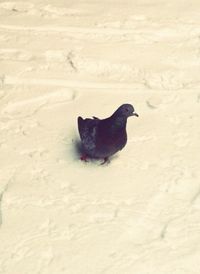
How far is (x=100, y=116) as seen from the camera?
317 cm

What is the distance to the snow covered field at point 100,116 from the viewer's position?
2.42 m

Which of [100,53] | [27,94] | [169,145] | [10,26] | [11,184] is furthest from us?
[10,26]

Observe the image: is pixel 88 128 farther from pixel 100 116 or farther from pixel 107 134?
pixel 100 116

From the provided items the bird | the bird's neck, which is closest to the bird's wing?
the bird

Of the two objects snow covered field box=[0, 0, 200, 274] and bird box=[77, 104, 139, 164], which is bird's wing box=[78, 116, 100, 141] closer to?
bird box=[77, 104, 139, 164]

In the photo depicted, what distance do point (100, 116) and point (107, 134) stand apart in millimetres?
457

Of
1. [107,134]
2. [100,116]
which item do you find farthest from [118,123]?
[100,116]

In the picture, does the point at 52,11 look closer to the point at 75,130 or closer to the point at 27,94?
the point at 27,94

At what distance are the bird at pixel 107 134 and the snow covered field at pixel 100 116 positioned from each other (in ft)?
0.40

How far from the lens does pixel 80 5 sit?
4.27 m

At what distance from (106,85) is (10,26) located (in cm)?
101

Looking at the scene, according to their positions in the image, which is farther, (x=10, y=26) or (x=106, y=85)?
(x=10, y=26)

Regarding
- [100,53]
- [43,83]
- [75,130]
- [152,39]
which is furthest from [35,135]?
[152,39]

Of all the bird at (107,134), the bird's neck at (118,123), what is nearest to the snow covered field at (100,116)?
the bird at (107,134)
